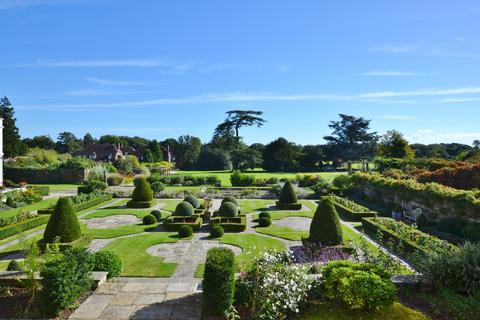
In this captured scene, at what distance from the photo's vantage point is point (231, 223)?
19078 mm

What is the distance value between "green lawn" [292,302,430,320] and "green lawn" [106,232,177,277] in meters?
5.69

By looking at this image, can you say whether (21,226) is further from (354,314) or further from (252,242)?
(354,314)

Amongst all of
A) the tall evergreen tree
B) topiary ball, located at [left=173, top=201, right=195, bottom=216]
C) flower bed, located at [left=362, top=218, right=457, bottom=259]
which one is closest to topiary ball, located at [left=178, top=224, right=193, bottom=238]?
topiary ball, located at [left=173, top=201, right=195, bottom=216]

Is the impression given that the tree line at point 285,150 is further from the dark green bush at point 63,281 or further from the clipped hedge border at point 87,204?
the dark green bush at point 63,281

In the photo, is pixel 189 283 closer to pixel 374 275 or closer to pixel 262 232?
pixel 374 275

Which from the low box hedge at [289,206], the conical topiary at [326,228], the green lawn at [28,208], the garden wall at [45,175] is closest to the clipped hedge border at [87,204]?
the green lawn at [28,208]

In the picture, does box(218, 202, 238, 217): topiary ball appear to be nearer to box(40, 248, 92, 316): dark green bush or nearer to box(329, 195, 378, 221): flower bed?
box(329, 195, 378, 221): flower bed

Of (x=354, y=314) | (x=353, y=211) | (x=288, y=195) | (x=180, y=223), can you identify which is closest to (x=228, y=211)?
(x=180, y=223)

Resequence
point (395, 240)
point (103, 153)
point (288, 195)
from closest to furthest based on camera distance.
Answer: point (395, 240), point (288, 195), point (103, 153)

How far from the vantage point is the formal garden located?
24.7ft

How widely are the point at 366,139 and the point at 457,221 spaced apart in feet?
182

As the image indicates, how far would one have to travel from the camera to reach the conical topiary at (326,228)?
13.3 m

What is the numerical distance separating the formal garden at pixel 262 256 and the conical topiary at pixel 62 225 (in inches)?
1.6

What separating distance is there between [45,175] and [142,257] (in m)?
39.8
